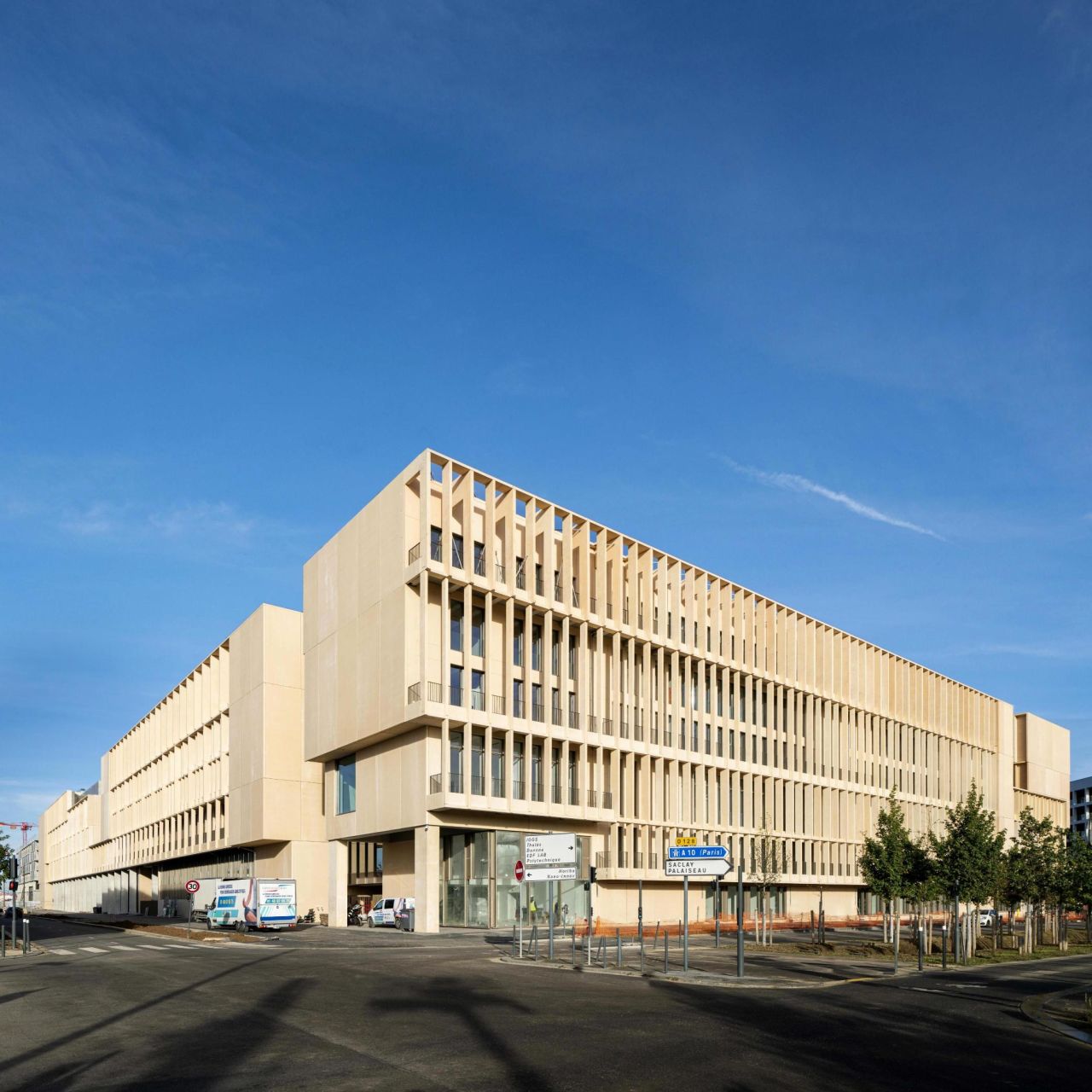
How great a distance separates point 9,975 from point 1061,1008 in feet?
84.9

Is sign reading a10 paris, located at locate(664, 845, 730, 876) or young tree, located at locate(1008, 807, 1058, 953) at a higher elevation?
sign reading a10 paris, located at locate(664, 845, 730, 876)

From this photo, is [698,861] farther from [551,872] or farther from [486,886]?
[486,886]

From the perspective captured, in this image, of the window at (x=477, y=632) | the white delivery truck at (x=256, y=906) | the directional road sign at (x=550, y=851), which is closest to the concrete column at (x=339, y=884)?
the white delivery truck at (x=256, y=906)

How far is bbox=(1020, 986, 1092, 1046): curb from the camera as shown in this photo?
66.2 ft

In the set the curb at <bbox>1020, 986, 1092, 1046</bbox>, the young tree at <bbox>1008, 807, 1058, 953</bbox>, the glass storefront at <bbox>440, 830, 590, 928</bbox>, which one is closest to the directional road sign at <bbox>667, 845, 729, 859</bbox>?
the curb at <bbox>1020, 986, 1092, 1046</bbox>

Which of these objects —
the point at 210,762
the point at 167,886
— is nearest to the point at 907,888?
the point at 210,762

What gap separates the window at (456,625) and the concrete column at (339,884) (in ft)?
56.6

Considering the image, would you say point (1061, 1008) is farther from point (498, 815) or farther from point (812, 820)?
point (812, 820)

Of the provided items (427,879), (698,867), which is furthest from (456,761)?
(698,867)

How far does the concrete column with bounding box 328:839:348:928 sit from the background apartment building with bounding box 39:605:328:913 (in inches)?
181

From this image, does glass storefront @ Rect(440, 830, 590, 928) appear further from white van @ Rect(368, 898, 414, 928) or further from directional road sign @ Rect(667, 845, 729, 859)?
directional road sign @ Rect(667, 845, 729, 859)

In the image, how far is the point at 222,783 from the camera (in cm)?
8169

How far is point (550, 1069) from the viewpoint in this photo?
14828mm

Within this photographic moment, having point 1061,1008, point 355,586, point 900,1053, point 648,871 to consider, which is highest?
point 355,586
